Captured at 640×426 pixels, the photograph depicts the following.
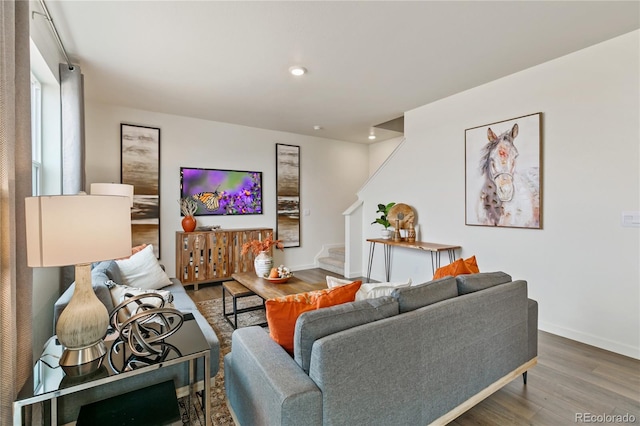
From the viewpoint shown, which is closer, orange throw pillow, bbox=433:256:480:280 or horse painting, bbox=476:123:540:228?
orange throw pillow, bbox=433:256:480:280

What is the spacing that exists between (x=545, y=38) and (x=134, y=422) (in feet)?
12.3

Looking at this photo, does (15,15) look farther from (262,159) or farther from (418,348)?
(262,159)

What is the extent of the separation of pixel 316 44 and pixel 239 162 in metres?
3.06

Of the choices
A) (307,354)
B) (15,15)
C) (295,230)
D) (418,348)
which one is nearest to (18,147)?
(15,15)

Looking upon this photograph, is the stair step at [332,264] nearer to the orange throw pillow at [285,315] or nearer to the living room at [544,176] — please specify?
the living room at [544,176]

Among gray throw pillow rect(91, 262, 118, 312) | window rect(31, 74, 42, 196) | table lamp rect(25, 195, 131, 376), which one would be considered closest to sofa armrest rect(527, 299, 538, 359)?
table lamp rect(25, 195, 131, 376)

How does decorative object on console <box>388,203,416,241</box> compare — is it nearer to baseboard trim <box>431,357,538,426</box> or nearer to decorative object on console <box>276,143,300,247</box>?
decorative object on console <box>276,143,300,247</box>

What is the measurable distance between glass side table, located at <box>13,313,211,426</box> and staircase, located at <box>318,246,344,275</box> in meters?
4.00

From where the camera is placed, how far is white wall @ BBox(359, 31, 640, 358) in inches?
101

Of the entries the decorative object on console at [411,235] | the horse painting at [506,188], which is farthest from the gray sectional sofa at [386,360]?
the decorative object on console at [411,235]

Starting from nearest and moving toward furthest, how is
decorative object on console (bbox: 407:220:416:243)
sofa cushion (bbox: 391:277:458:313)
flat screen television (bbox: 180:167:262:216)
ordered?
sofa cushion (bbox: 391:277:458:313) < decorative object on console (bbox: 407:220:416:243) < flat screen television (bbox: 180:167:262:216)

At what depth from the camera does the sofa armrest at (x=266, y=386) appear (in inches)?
45.0

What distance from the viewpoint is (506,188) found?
333 cm

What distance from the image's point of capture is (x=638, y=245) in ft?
8.23
